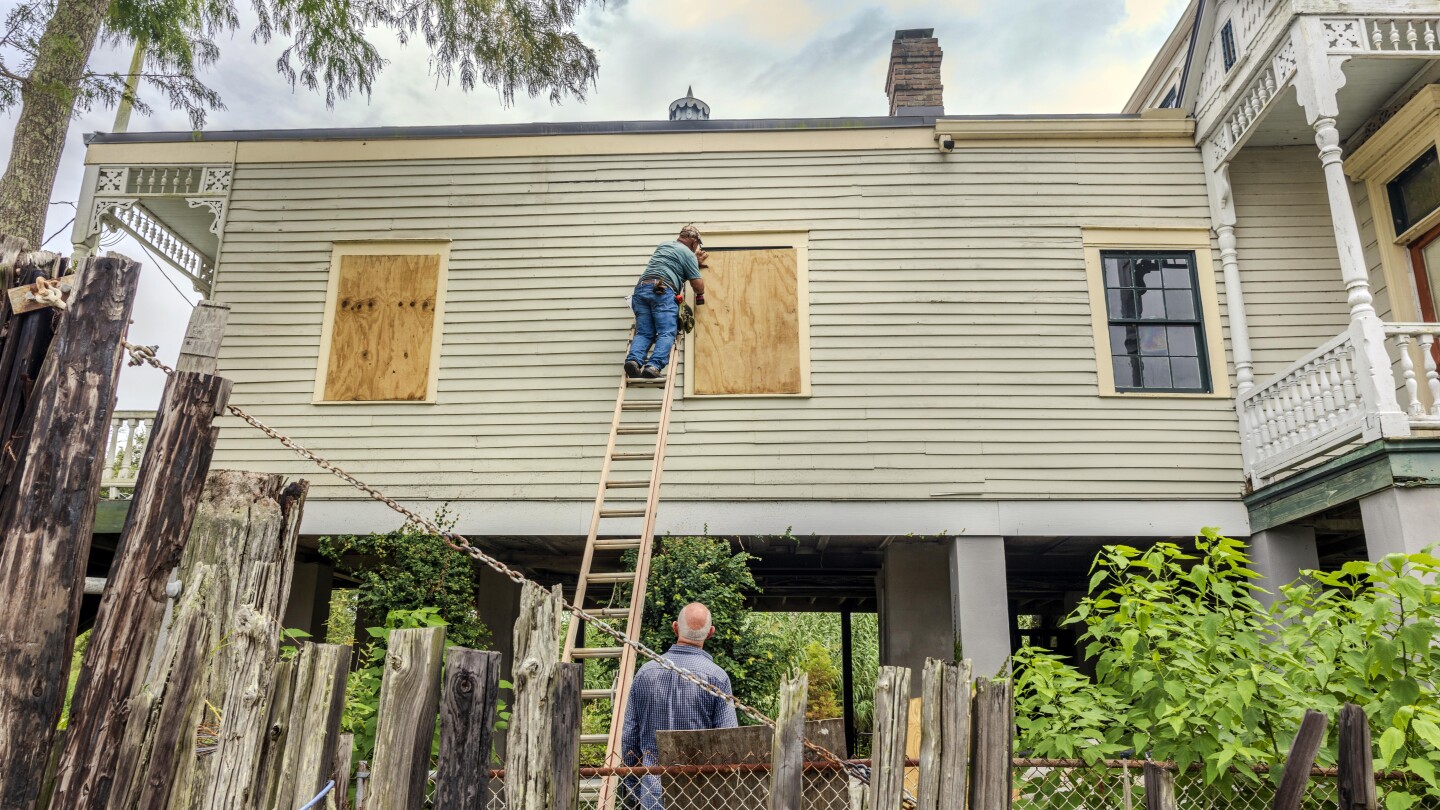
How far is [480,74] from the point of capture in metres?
10.4

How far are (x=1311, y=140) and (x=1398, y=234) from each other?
1211 mm

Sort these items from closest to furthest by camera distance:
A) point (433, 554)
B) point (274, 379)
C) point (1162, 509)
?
point (433, 554), point (1162, 509), point (274, 379)

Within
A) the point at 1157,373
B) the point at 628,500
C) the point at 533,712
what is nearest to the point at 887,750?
the point at 533,712

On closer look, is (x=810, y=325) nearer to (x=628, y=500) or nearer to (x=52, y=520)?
(x=628, y=500)

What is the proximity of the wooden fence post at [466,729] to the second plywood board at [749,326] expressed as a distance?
595 cm

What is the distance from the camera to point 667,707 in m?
4.91

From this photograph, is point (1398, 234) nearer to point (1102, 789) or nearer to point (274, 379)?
point (1102, 789)

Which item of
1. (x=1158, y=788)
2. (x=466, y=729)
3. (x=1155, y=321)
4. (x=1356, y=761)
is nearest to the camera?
(x=466, y=729)

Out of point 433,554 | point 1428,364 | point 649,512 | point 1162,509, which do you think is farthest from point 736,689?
point 1428,364

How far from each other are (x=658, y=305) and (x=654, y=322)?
0.17 metres

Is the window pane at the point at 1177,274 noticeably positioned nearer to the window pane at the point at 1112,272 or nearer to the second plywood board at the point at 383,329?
the window pane at the point at 1112,272

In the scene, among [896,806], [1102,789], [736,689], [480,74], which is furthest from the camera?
[480,74]

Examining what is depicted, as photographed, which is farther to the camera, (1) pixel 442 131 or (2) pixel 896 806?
(1) pixel 442 131

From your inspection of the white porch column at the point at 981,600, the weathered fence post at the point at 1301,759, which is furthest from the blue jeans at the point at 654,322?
the weathered fence post at the point at 1301,759
